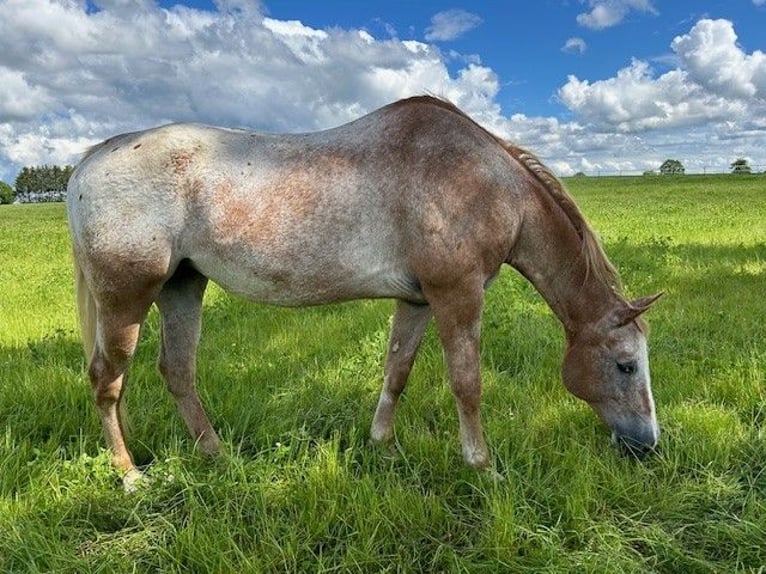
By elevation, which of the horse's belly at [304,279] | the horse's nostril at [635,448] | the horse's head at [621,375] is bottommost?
the horse's nostril at [635,448]

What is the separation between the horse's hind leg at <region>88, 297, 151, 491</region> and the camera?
11.8ft

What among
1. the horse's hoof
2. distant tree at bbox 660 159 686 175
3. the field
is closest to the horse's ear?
the field

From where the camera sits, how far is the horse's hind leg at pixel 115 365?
3.60m

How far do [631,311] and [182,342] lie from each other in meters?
3.02

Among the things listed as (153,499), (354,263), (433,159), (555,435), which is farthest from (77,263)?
(555,435)

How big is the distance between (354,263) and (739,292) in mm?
6552

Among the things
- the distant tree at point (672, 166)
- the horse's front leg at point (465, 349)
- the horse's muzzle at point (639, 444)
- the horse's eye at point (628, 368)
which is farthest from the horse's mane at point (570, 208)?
the distant tree at point (672, 166)

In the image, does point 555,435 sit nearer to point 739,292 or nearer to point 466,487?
point 466,487

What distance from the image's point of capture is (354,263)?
353cm

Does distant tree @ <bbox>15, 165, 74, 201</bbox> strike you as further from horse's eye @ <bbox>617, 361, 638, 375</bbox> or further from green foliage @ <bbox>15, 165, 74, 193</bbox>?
horse's eye @ <bbox>617, 361, 638, 375</bbox>

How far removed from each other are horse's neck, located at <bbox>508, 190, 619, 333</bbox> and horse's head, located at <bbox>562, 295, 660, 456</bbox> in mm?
110

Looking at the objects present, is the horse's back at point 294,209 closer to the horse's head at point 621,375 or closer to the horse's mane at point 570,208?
the horse's mane at point 570,208

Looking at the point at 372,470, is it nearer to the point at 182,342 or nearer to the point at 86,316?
the point at 182,342

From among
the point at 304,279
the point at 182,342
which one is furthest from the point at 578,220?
the point at 182,342
